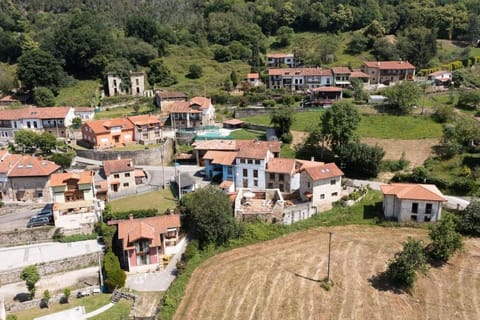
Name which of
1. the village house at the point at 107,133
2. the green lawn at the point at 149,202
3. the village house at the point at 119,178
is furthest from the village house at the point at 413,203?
the village house at the point at 107,133

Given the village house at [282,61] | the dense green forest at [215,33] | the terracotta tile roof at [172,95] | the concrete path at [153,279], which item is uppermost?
the dense green forest at [215,33]

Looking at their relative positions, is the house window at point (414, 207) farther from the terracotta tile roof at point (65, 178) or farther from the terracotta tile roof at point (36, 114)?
the terracotta tile roof at point (36, 114)

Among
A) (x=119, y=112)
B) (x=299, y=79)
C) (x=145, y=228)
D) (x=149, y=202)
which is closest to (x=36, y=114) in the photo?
(x=119, y=112)

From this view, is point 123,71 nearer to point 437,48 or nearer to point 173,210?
point 173,210

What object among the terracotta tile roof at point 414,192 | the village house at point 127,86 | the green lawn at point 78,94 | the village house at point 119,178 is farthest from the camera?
the village house at point 127,86

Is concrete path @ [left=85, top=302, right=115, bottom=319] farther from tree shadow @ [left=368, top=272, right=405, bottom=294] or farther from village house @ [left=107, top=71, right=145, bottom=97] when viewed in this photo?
village house @ [left=107, top=71, right=145, bottom=97]

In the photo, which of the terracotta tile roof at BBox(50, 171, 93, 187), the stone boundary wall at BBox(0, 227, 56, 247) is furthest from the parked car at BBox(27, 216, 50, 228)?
the terracotta tile roof at BBox(50, 171, 93, 187)
